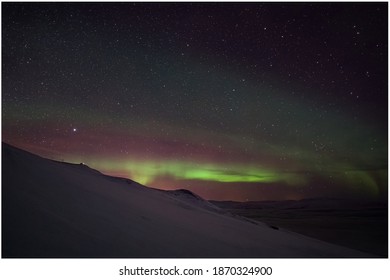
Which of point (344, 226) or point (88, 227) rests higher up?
point (88, 227)

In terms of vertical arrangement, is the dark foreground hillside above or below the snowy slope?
below

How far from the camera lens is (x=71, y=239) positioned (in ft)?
12.0

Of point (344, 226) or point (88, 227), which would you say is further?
point (344, 226)

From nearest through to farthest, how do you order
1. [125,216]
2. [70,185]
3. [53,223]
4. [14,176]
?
[53,223]
[14,176]
[125,216]
[70,185]

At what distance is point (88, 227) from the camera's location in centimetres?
410

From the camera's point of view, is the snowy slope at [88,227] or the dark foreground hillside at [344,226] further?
the dark foreground hillside at [344,226]

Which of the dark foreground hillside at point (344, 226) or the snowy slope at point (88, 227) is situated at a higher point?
the snowy slope at point (88, 227)

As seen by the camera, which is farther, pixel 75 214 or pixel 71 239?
pixel 75 214

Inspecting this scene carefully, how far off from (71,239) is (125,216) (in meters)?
1.48

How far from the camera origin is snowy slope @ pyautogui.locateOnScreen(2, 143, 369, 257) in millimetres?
3510

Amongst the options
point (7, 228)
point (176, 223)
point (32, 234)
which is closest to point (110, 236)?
point (32, 234)

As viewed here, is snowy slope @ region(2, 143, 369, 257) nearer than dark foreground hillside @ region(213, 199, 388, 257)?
Yes

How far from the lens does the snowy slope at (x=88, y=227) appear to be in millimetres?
3510

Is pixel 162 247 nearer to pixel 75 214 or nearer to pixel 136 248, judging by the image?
pixel 136 248
